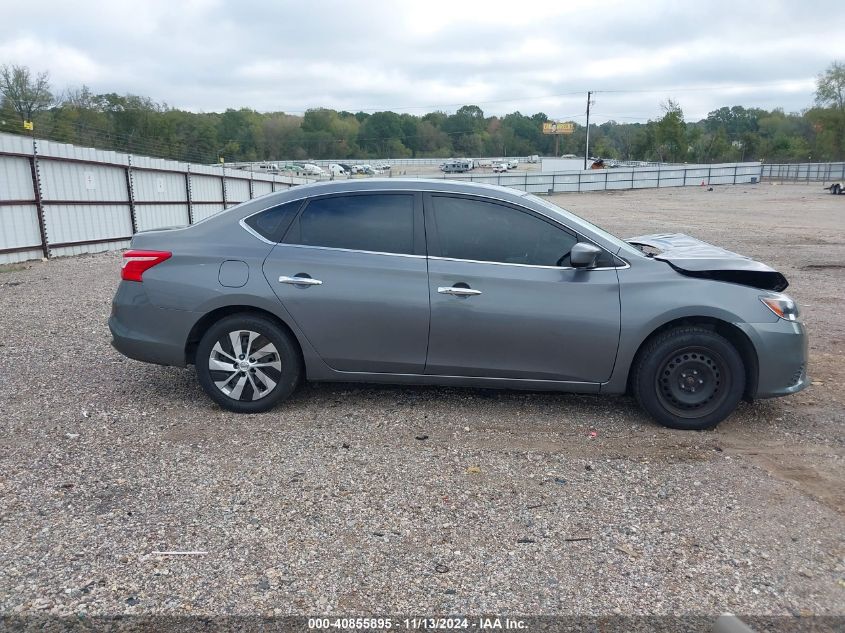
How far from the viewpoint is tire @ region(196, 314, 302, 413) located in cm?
464

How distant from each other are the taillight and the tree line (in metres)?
25.7

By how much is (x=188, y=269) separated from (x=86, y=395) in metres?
1.46

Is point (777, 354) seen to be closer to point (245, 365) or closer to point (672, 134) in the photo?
point (245, 365)

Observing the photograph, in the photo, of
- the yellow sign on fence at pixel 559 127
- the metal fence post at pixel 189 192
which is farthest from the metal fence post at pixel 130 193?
the yellow sign on fence at pixel 559 127

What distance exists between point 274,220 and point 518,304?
1.90m

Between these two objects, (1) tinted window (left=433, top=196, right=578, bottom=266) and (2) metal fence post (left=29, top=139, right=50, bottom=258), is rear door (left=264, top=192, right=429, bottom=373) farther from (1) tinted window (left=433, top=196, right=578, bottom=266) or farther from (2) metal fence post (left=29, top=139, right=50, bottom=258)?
(2) metal fence post (left=29, top=139, right=50, bottom=258)

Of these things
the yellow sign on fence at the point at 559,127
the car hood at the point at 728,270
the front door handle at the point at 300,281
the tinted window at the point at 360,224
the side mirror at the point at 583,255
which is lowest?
the front door handle at the point at 300,281

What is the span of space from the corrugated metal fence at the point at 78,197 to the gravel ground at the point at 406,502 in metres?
9.09

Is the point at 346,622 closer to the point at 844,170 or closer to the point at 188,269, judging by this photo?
the point at 188,269

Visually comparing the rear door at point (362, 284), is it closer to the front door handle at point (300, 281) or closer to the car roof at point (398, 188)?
the front door handle at point (300, 281)

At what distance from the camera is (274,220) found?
15.8 ft

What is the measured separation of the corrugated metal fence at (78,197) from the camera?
1307 cm

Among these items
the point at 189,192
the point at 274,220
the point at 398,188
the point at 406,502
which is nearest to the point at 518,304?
the point at 398,188

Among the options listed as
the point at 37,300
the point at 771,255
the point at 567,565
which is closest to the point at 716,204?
the point at 771,255
